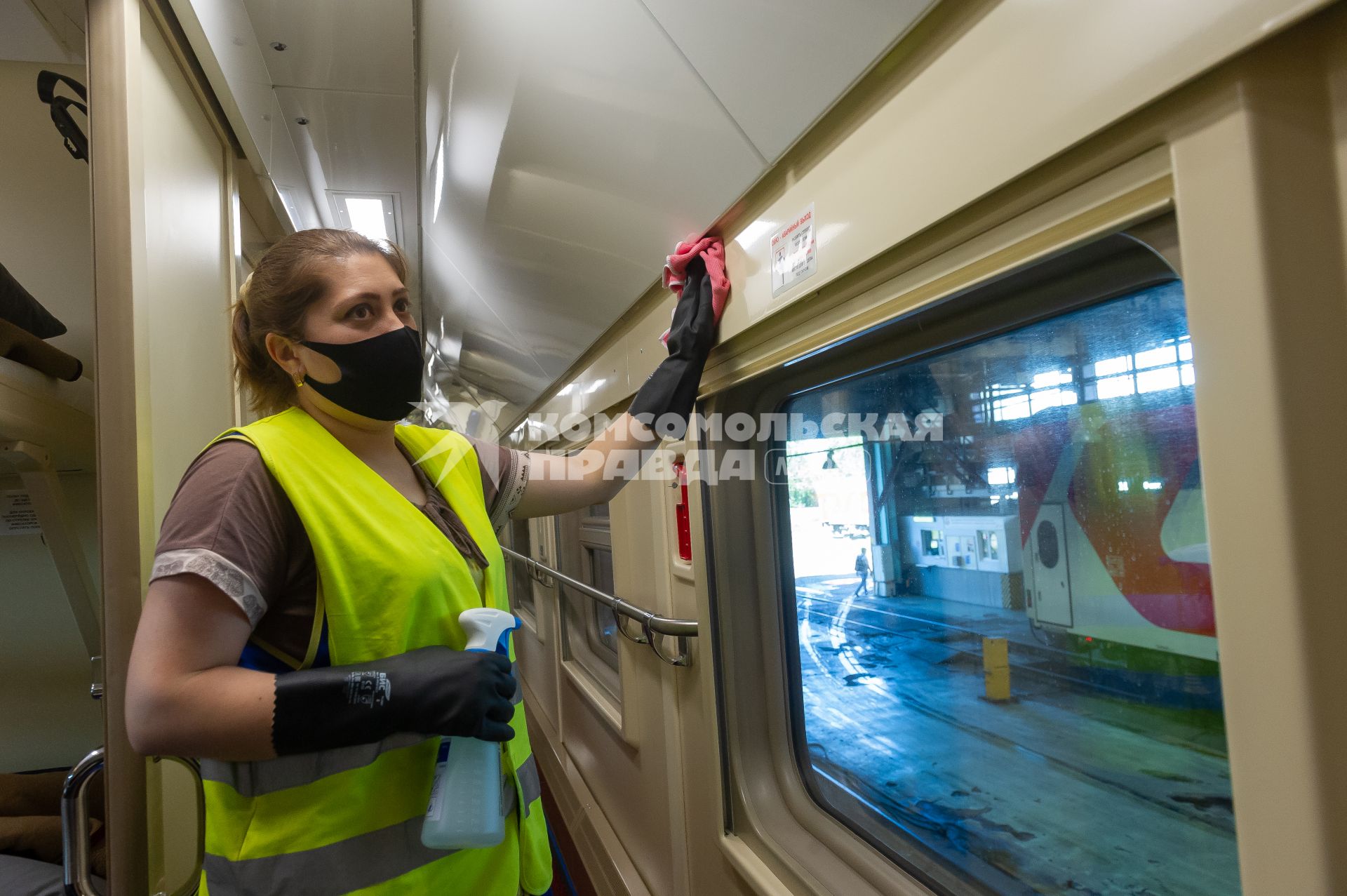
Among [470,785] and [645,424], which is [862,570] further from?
[470,785]

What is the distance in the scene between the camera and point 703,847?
1.89 m

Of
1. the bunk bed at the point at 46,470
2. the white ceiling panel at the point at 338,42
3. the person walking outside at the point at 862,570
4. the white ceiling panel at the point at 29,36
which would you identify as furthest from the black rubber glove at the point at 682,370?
the white ceiling panel at the point at 29,36

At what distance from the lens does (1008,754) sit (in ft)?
3.78

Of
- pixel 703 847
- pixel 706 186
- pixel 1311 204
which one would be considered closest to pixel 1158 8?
pixel 1311 204

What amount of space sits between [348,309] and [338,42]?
1149 millimetres

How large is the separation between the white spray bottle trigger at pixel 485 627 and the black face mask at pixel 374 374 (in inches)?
15.9

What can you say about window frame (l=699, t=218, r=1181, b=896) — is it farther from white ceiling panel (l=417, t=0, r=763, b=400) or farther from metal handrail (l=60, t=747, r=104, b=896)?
metal handrail (l=60, t=747, r=104, b=896)

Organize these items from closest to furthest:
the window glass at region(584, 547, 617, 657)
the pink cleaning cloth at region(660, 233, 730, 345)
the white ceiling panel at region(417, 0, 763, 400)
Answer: the white ceiling panel at region(417, 0, 763, 400) → the pink cleaning cloth at region(660, 233, 730, 345) → the window glass at region(584, 547, 617, 657)

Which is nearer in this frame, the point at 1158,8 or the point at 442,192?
the point at 1158,8

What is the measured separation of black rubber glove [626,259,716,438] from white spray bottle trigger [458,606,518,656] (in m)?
0.60

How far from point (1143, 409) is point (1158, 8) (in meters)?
0.47

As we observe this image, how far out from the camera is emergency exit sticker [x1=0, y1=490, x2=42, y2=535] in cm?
247

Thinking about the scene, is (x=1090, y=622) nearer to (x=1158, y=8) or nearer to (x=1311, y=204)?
(x=1311, y=204)

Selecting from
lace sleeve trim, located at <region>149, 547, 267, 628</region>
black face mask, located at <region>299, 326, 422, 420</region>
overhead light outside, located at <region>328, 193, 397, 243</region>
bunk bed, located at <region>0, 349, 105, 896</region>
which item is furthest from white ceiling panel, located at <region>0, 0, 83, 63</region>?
lace sleeve trim, located at <region>149, 547, 267, 628</region>
